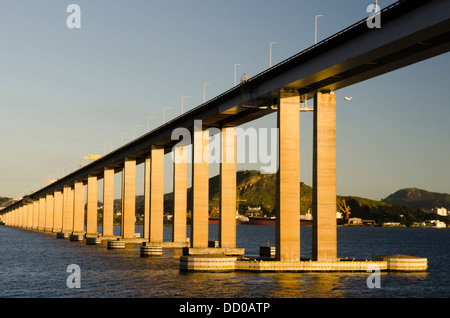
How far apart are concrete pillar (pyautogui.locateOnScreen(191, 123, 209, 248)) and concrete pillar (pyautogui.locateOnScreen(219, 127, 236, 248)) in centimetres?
309

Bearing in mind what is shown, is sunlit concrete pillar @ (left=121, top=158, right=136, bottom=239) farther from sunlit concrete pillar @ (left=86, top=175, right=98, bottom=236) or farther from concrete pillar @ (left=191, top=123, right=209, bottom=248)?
concrete pillar @ (left=191, top=123, right=209, bottom=248)

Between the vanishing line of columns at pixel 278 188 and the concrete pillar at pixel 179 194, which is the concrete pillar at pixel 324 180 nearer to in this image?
the vanishing line of columns at pixel 278 188

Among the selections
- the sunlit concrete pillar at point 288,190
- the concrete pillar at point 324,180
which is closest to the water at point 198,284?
the concrete pillar at point 324,180

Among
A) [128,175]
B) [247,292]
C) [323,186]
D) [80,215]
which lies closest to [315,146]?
[323,186]

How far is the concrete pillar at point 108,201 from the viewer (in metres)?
143

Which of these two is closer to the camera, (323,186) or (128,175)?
(323,186)

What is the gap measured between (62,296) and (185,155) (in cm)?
5497

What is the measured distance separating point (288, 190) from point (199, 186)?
93.7 ft

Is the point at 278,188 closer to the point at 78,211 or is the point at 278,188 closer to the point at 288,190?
the point at 288,190

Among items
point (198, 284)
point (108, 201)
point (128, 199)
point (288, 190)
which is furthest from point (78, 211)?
point (198, 284)

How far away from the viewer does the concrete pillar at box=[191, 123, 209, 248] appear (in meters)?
88.8

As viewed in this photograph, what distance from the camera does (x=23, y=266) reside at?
80.4 meters

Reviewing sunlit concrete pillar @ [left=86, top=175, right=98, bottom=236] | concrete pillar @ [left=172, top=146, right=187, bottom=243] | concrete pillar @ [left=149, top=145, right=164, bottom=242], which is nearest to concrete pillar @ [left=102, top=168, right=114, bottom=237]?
sunlit concrete pillar @ [left=86, top=175, right=98, bottom=236]
